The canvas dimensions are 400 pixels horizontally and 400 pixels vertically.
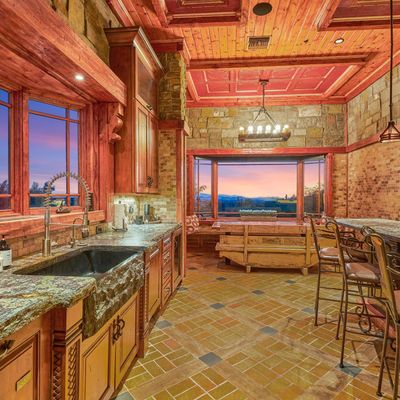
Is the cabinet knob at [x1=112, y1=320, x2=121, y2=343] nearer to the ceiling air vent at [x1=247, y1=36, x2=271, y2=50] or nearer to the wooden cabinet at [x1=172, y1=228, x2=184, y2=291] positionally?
the wooden cabinet at [x1=172, y1=228, x2=184, y2=291]

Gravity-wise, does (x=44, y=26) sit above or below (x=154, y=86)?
below

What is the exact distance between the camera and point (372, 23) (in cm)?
382

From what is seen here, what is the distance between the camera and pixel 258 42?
435 cm

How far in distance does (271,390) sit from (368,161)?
16.6ft

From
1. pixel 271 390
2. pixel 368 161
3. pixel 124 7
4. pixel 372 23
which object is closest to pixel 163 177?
pixel 124 7

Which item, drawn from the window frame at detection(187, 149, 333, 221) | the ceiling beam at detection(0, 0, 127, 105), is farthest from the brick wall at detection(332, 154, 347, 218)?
the ceiling beam at detection(0, 0, 127, 105)

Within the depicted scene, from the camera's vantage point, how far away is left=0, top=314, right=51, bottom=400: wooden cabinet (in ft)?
3.17

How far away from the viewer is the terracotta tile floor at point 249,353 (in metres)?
2.08

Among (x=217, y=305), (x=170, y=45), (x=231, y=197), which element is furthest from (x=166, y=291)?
(x=231, y=197)

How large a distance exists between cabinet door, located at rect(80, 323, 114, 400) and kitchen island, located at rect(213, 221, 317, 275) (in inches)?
144

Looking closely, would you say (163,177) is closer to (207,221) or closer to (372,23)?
(207,221)

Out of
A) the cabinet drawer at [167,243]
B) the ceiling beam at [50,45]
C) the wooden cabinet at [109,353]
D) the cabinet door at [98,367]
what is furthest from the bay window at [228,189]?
the cabinet door at [98,367]

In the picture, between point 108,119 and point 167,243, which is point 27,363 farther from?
point 108,119

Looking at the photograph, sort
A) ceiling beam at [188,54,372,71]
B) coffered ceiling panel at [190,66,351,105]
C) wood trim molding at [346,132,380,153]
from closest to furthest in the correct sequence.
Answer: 1. ceiling beam at [188,54,372,71]
2. wood trim molding at [346,132,380,153]
3. coffered ceiling panel at [190,66,351,105]
